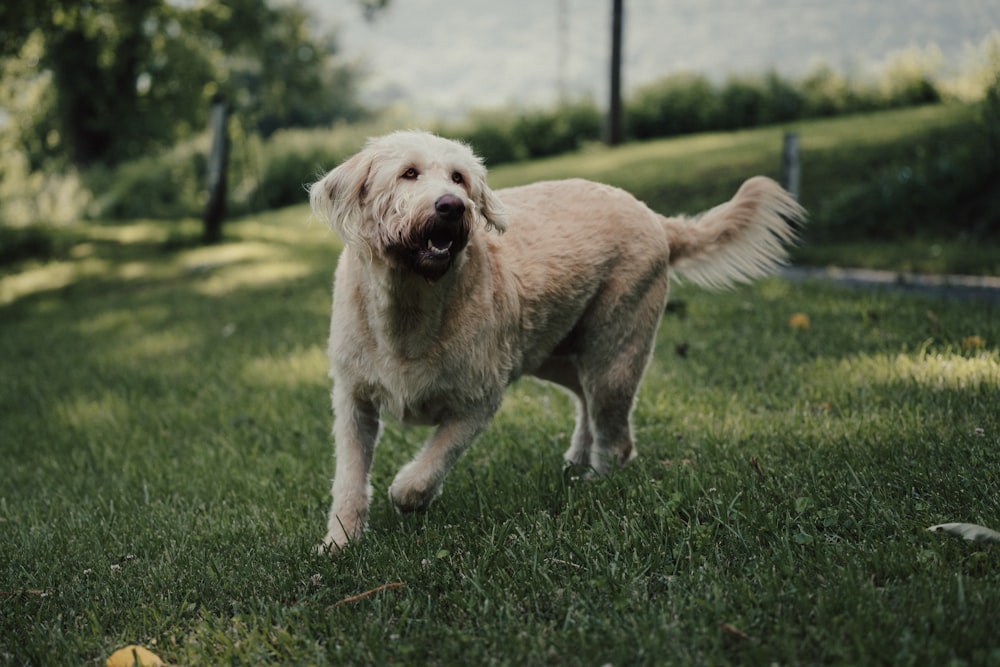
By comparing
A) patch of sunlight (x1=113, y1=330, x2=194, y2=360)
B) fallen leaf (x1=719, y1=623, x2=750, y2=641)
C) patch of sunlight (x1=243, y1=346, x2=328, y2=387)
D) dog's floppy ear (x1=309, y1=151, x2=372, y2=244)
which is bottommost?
patch of sunlight (x1=113, y1=330, x2=194, y2=360)

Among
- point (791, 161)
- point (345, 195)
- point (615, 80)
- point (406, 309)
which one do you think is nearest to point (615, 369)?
point (406, 309)

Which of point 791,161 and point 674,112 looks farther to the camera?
point 674,112

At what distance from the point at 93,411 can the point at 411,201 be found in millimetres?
4119

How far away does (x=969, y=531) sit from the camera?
2.84m

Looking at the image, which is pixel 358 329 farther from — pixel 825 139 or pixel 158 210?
pixel 158 210

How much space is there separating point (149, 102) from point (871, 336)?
102ft

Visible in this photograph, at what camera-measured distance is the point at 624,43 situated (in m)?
22.6

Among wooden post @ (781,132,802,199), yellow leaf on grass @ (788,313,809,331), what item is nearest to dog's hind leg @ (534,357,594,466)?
yellow leaf on grass @ (788,313,809,331)

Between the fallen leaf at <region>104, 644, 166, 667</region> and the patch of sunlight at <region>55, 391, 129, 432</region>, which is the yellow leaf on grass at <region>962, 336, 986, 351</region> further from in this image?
the patch of sunlight at <region>55, 391, 129, 432</region>

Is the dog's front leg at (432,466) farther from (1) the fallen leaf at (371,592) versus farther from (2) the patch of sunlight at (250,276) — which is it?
(2) the patch of sunlight at (250,276)

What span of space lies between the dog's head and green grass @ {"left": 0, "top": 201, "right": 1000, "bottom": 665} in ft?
1.37

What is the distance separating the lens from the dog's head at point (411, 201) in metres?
3.29

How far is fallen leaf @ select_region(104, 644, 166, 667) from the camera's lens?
2.59 metres

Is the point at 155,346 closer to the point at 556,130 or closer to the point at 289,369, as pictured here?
the point at 289,369
